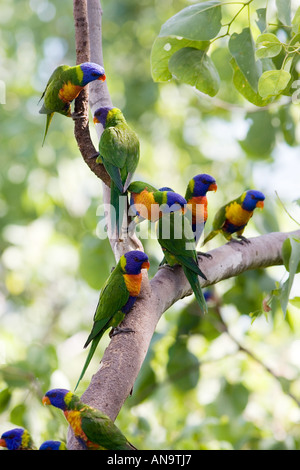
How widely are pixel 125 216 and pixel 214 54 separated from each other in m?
0.91

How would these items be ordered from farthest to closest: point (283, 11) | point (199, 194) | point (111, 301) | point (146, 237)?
1. point (146, 237)
2. point (199, 194)
3. point (111, 301)
4. point (283, 11)

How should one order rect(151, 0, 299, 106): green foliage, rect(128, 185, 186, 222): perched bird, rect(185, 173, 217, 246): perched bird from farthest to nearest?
rect(185, 173, 217, 246): perched bird < rect(128, 185, 186, 222): perched bird < rect(151, 0, 299, 106): green foliage

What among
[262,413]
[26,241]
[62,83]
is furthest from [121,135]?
[262,413]

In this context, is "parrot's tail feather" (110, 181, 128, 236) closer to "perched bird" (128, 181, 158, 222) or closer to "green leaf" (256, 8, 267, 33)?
"perched bird" (128, 181, 158, 222)

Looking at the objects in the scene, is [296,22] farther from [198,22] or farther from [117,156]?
[117,156]

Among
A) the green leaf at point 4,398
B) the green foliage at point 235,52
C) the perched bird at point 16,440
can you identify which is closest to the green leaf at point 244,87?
the green foliage at point 235,52

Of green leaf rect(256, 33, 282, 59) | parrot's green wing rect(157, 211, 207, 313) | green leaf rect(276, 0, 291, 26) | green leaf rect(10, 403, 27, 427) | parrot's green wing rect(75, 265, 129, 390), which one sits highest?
green leaf rect(276, 0, 291, 26)

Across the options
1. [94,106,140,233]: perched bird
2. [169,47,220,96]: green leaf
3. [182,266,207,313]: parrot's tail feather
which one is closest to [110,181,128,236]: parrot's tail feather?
[94,106,140,233]: perched bird

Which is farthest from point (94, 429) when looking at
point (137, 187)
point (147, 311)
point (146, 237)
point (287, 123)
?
point (287, 123)

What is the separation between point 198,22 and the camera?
1.29 meters

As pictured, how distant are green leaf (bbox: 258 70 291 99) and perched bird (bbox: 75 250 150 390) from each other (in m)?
0.53

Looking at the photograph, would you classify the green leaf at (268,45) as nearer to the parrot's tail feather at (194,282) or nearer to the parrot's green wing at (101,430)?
the parrot's tail feather at (194,282)

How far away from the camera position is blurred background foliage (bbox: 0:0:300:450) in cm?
→ 217

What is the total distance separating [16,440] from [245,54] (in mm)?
1197
